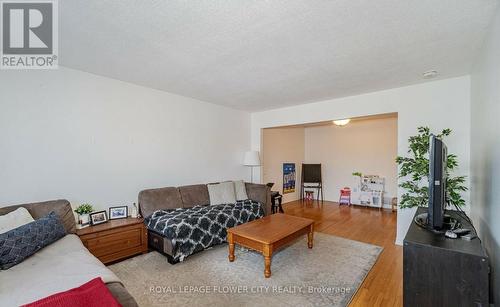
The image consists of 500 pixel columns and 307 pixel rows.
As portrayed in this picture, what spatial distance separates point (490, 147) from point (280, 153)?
4.44 m

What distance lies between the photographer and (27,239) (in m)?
1.82

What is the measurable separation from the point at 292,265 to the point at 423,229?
57.0 inches

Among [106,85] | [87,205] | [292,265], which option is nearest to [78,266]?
[87,205]

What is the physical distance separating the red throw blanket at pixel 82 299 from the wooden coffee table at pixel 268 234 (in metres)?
1.56

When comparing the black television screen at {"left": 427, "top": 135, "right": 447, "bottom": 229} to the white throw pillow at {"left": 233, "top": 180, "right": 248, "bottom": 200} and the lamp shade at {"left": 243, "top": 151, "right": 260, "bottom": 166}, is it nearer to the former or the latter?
the white throw pillow at {"left": 233, "top": 180, "right": 248, "bottom": 200}

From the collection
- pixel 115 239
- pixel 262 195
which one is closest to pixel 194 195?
pixel 262 195

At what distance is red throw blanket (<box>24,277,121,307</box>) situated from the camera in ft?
3.54

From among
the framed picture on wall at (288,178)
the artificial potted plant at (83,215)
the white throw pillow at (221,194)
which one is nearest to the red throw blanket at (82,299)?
the artificial potted plant at (83,215)

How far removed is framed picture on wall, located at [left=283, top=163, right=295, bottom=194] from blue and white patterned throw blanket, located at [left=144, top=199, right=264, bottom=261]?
2722 millimetres

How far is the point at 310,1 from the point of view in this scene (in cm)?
153

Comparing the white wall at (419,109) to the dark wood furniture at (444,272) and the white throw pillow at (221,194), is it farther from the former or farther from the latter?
the white throw pillow at (221,194)

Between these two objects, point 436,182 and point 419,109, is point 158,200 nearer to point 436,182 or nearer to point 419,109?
point 436,182

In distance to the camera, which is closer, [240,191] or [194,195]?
[194,195]

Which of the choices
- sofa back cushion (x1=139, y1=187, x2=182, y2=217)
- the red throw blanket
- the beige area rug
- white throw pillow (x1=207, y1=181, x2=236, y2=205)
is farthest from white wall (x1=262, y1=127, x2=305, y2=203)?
the red throw blanket
